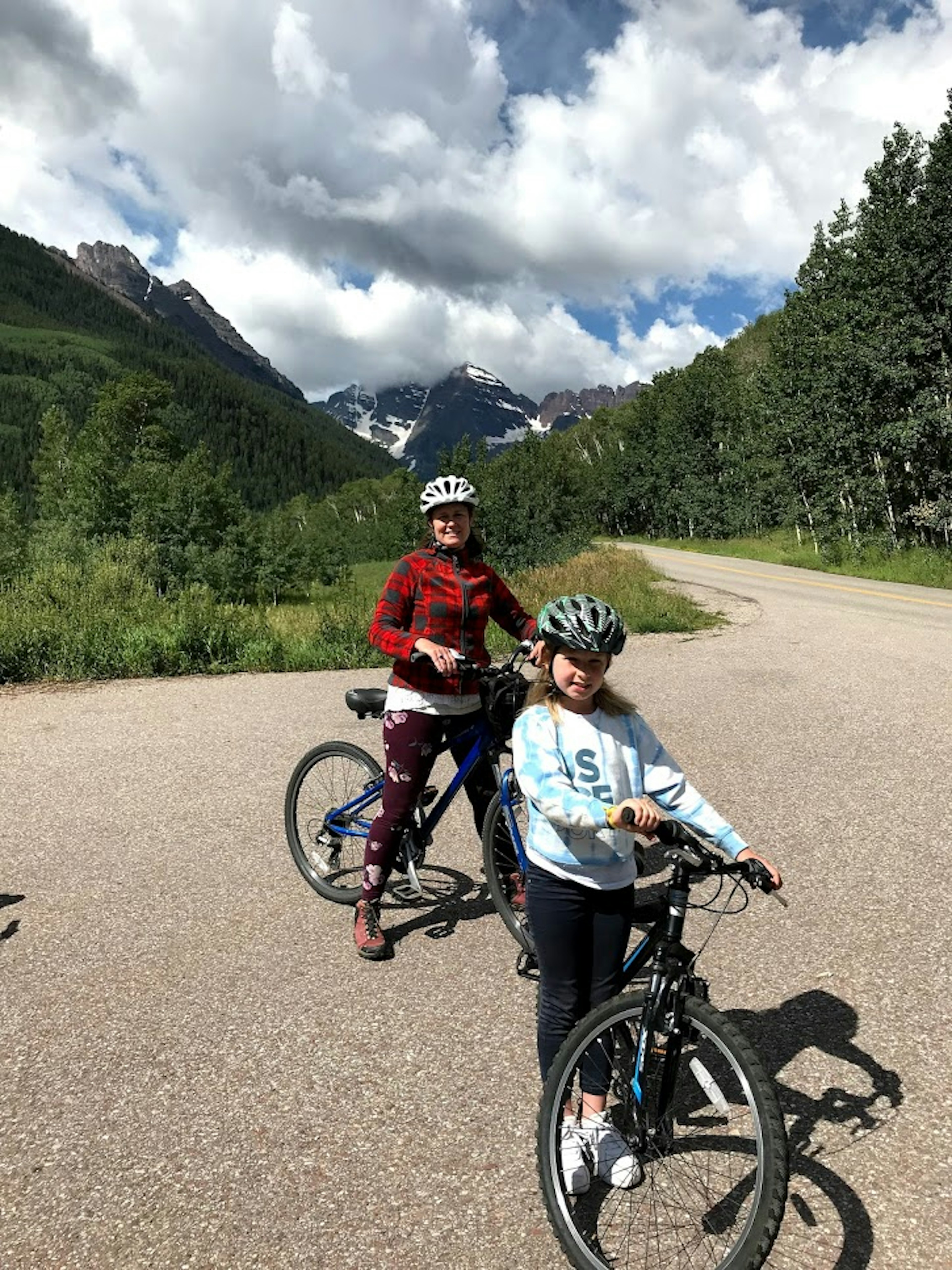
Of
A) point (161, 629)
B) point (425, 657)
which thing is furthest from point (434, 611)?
point (161, 629)

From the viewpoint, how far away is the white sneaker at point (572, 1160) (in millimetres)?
2316

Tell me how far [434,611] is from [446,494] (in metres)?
0.58

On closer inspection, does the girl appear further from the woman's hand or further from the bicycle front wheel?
the woman's hand

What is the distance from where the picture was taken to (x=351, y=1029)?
339 cm

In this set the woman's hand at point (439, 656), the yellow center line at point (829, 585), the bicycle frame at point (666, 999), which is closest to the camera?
the bicycle frame at point (666, 999)

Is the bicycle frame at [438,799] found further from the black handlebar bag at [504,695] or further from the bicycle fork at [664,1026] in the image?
the bicycle fork at [664,1026]

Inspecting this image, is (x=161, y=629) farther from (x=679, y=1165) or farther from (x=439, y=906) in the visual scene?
(x=679, y=1165)

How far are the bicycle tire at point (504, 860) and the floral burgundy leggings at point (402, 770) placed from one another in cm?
12

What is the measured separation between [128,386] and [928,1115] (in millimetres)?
62398

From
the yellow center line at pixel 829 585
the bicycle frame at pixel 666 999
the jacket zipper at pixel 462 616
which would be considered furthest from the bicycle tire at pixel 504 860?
the yellow center line at pixel 829 585

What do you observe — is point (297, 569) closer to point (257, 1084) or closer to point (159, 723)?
point (159, 723)

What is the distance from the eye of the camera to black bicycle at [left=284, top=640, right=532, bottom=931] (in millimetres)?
3871

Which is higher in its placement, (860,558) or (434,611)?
(434,611)

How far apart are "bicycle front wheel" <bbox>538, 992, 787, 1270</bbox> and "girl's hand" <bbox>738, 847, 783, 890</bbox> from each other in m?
0.38
